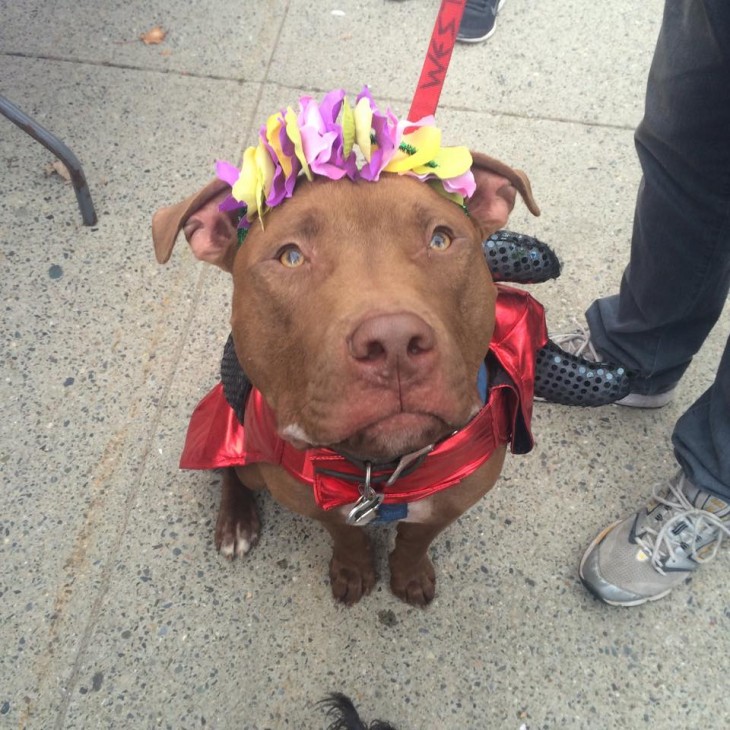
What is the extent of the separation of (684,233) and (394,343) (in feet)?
5.11

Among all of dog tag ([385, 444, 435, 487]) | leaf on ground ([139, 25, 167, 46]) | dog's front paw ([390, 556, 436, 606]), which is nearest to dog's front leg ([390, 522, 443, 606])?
dog's front paw ([390, 556, 436, 606])

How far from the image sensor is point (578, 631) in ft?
8.79

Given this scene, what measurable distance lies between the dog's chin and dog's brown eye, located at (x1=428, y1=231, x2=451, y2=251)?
1.70ft

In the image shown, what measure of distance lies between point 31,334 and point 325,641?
2.08 m

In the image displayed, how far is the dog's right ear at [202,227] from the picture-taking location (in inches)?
80.3

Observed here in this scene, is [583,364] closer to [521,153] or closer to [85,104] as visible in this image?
[521,153]

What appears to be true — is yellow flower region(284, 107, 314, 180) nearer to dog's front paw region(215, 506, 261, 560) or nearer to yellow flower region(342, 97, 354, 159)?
yellow flower region(342, 97, 354, 159)

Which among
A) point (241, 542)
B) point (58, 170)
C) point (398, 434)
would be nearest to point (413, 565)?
point (241, 542)

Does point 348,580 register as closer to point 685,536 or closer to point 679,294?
point 685,536

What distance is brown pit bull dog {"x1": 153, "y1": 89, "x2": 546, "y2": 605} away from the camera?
1600mm

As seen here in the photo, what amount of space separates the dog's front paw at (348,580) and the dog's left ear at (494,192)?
1361mm

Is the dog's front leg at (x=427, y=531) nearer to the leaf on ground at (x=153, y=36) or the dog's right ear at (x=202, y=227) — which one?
the dog's right ear at (x=202, y=227)

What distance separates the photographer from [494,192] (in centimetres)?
225

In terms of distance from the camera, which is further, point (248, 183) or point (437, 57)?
point (437, 57)
